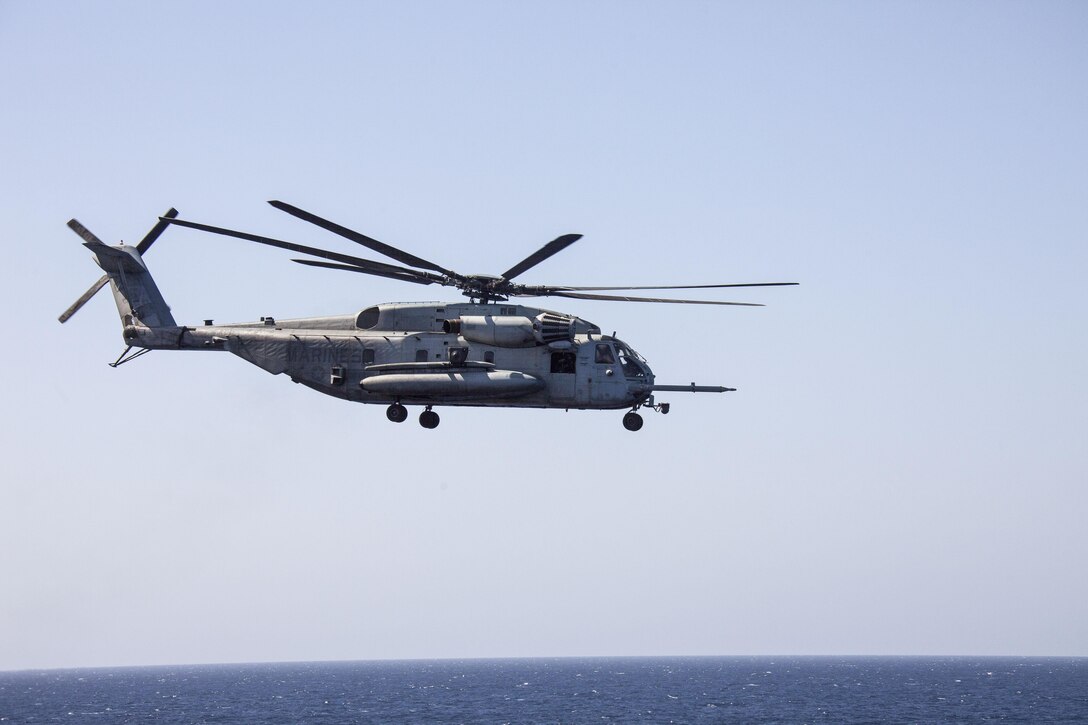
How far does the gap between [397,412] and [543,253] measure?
23.0 ft

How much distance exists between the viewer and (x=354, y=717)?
16112 centimetres

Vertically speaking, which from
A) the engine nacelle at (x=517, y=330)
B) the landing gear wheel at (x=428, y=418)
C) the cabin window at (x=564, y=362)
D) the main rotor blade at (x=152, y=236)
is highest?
the main rotor blade at (x=152, y=236)

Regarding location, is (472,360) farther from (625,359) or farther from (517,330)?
(625,359)

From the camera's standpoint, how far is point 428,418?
38344 millimetres

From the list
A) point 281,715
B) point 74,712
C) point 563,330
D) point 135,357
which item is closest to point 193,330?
point 135,357

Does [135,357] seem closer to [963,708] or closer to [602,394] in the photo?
[602,394]

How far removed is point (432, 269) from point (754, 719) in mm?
123273

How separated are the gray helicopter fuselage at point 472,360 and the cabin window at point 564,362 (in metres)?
0.03

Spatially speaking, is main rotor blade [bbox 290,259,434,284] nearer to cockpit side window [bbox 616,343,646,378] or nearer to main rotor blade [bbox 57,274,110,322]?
cockpit side window [bbox 616,343,646,378]

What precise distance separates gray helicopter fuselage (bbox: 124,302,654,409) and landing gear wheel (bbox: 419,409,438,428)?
47 centimetres

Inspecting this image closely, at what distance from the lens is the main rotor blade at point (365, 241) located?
33.0 metres

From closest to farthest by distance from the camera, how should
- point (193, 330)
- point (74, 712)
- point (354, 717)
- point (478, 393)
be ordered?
point (478, 393), point (193, 330), point (354, 717), point (74, 712)

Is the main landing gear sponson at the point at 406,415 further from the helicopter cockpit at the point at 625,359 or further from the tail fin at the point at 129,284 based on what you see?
the tail fin at the point at 129,284

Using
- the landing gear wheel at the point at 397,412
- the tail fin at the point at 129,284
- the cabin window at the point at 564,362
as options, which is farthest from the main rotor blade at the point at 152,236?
the cabin window at the point at 564,362
